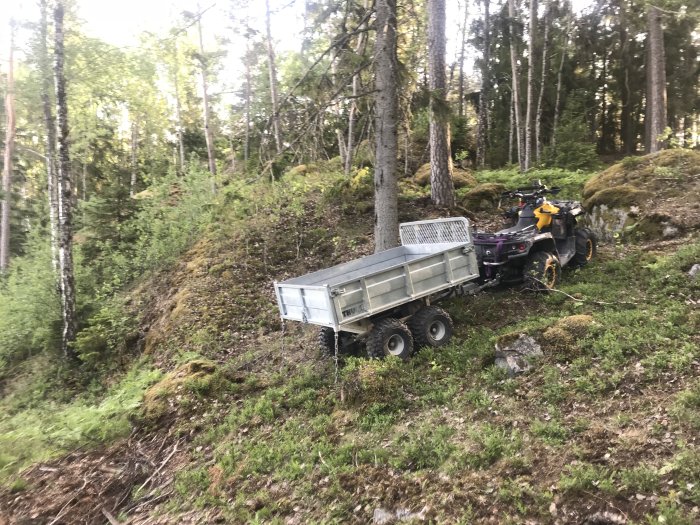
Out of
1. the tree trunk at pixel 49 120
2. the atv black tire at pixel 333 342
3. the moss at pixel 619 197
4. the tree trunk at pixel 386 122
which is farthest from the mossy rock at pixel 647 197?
the tree trunk at pixel 49 120

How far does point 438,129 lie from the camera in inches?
471

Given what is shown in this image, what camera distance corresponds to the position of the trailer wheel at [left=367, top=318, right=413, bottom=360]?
6375 millimetres

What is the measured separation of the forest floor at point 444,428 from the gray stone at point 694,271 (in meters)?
0.12

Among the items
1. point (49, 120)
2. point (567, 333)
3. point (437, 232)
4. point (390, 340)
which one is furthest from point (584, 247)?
point (49, 120)

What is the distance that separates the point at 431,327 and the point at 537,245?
2704mm

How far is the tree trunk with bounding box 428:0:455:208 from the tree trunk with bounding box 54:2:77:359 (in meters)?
8.15

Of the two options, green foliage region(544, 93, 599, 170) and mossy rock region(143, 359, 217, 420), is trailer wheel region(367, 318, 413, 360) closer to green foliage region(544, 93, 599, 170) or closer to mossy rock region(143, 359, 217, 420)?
mossy rock region(143, 359, 217, 420)

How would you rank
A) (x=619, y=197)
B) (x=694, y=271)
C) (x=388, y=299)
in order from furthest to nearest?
(x=619, y=197) → (x=694, y=271) → (x=388, y=299)

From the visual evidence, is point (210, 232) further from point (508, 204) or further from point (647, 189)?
point (647, 189)

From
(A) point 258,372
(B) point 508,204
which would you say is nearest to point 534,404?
(A) point 258,372

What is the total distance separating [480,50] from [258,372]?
75.7 feet

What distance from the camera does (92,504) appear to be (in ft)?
16.7

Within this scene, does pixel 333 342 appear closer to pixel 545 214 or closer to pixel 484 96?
pixel 545 214

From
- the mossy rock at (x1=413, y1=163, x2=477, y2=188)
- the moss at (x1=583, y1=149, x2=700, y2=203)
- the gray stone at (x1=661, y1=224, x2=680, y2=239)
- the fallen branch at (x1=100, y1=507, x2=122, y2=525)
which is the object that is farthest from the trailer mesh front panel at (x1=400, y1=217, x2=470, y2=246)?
the mossy rock at (x1=413, y1=163, x2=477, y2=188)
